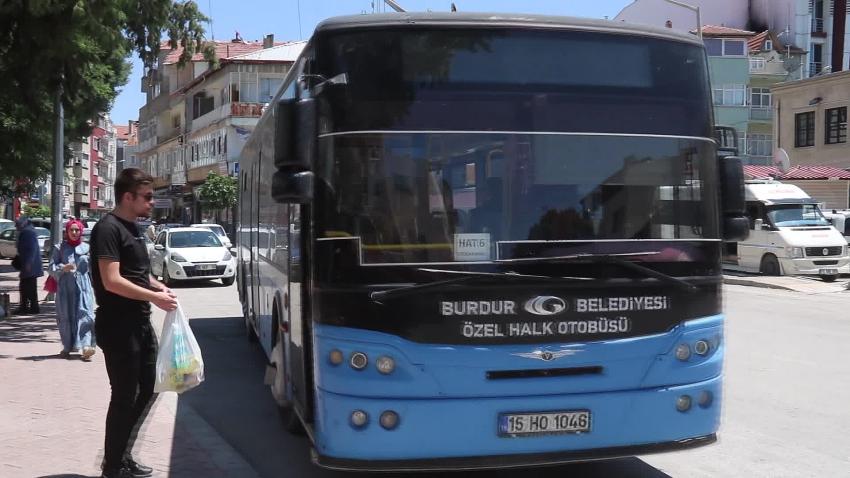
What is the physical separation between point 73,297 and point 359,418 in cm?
710

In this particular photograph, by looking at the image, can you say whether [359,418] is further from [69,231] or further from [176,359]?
[69,231]

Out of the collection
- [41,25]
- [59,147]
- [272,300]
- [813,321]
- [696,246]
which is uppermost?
[41,25]

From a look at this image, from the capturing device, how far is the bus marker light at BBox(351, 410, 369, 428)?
4965 mm

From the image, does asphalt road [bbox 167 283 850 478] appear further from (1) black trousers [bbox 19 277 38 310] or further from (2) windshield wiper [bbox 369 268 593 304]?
(1) black trousers [bbox 19 277 38 310]

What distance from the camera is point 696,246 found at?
5.54m

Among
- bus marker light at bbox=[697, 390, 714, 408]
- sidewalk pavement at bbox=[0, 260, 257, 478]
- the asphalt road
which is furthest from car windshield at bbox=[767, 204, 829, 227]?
bus marker light at bbox=[697, 390, 714, 408]

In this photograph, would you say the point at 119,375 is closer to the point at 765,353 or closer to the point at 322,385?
the point at 322,385

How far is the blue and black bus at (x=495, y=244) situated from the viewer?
500 centimetres

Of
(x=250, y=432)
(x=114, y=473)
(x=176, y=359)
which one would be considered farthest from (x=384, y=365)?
(x=250, y=432)

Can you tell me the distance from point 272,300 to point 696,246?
4014 millimetres

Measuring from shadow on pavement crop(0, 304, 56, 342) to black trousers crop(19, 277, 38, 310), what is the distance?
0.24m

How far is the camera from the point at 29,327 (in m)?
14.6

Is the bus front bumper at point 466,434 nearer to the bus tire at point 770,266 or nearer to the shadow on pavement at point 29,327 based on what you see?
the shadow on pavement at point 29,327

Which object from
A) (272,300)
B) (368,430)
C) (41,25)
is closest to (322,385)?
(368,430)
